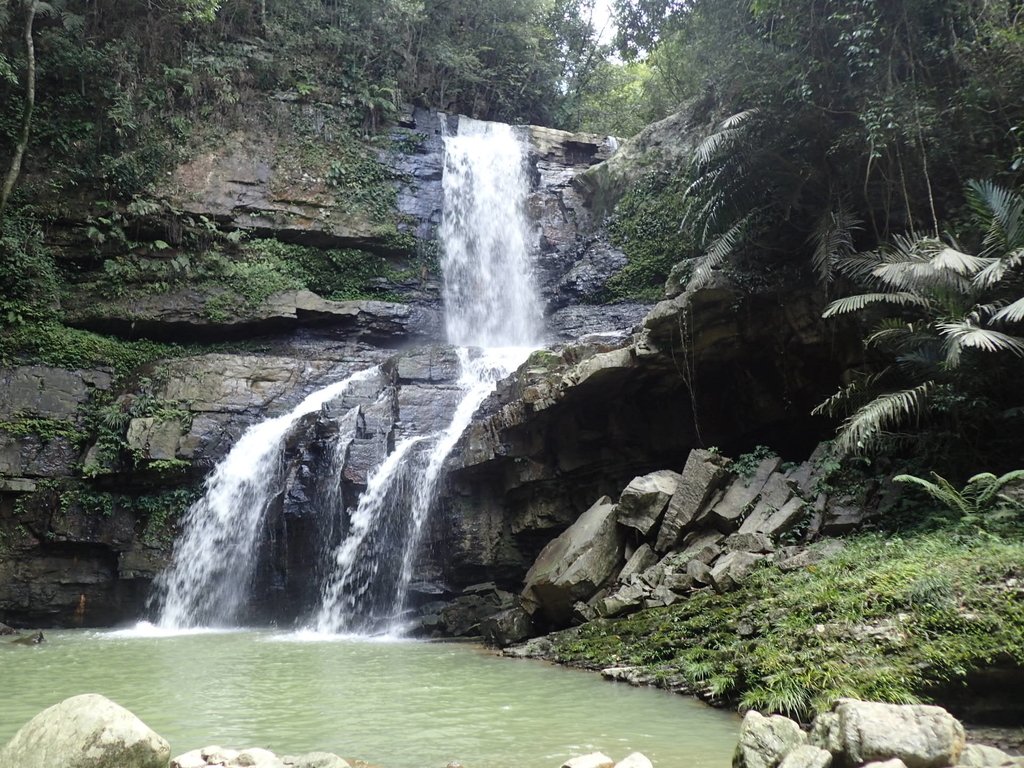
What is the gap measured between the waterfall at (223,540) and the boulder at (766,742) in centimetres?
1040

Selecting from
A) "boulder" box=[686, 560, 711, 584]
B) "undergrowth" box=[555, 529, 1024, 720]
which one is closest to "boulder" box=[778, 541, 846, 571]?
"undergrowth" box=[555, 529, 1024, 720]

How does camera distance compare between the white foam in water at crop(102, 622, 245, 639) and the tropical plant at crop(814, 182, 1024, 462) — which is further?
the white foam in water at crop(102, 622, 245, 639)

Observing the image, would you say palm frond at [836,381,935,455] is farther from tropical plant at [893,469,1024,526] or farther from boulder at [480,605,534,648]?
boulder at [480,605,534,648]

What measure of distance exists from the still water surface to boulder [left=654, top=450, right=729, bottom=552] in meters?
2.36

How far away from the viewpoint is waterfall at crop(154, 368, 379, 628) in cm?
1317

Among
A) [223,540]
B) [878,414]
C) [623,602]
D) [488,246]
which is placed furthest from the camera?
[488,246]

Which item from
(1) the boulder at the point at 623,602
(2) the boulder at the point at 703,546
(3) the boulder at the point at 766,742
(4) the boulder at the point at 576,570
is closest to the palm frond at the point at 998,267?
(2) the boulder at the point at 703,546

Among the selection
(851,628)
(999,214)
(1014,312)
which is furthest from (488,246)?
(851,628)

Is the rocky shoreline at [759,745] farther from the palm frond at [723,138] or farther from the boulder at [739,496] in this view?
the palm frond at [723,138]

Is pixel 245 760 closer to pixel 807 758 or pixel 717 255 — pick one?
pixel 807 758

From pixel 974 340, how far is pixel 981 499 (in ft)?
4.85

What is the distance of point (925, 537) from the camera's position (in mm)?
7035

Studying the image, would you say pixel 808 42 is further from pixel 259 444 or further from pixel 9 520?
pixel 9 520

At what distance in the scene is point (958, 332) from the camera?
737cm
